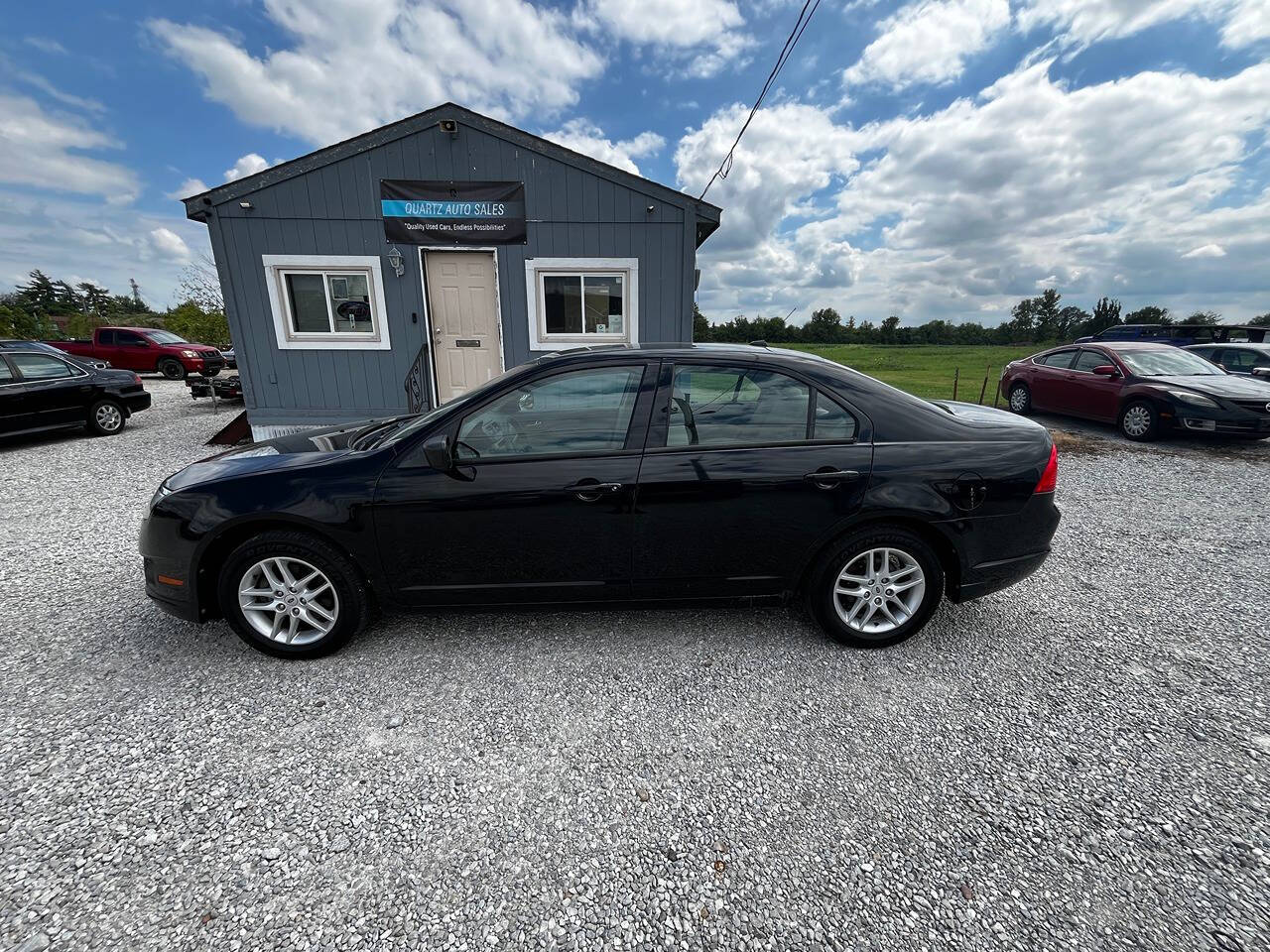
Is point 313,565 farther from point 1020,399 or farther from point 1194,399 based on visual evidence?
point 1020,399

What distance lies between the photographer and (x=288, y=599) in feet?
8.27

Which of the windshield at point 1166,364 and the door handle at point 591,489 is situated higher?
the windshield at point 1166,364

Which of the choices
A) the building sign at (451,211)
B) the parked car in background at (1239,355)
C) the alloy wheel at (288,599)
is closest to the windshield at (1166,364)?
the parked car in background at (1239,355)

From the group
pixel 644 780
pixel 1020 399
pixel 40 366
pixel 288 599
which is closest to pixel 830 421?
pixel 644 780

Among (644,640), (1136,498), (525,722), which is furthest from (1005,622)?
(1136,498)

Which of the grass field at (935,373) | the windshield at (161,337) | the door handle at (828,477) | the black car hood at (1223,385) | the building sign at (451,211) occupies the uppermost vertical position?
the building sign at (451,211)

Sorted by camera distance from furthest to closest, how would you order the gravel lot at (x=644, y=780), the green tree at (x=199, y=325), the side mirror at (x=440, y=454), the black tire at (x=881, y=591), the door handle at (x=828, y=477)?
the green tree at (x=199, y=325) → the black tire at (x=881, y=591) → the door handle at (x=828, y=477) → the side mirror at (x=440, y=454) → the gravel lot at (x=644, y=780)

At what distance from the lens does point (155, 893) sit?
151cm

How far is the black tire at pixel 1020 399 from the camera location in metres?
9.78

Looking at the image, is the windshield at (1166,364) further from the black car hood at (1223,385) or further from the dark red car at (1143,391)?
the black car hood at (1223,385)

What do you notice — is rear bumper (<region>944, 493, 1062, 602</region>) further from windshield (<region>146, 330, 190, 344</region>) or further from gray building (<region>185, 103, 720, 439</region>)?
windshield (<region>146, 330, 190, 344</region>)

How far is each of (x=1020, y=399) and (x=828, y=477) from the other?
10106 millimetres

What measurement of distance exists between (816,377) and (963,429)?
0.78 metres

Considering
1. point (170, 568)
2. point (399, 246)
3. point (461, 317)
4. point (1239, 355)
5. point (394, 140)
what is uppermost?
point (394, 140)
